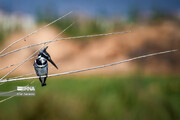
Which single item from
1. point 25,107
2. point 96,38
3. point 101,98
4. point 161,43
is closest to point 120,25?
point 96,38

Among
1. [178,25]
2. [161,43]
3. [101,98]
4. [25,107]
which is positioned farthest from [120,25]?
[25,107]

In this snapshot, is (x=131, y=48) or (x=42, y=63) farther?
(x=131, y=48)

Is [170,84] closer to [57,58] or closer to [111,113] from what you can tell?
[111,113]

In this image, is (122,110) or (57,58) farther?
(122,110)

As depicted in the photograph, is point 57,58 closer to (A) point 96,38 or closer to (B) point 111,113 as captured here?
(A) point 96,38

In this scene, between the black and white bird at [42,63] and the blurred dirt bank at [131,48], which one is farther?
the blurred dirt bank at [131,48]

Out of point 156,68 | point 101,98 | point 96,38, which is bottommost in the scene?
point 101,98

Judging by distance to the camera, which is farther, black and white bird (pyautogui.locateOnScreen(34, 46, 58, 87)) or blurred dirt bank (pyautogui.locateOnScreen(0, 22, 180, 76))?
blurred dirt bank (pyautogui.locateOnScreen(0, 22, 180, 76))

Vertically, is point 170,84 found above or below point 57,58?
below

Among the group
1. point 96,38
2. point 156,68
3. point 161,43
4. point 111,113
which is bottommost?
point 111,113
